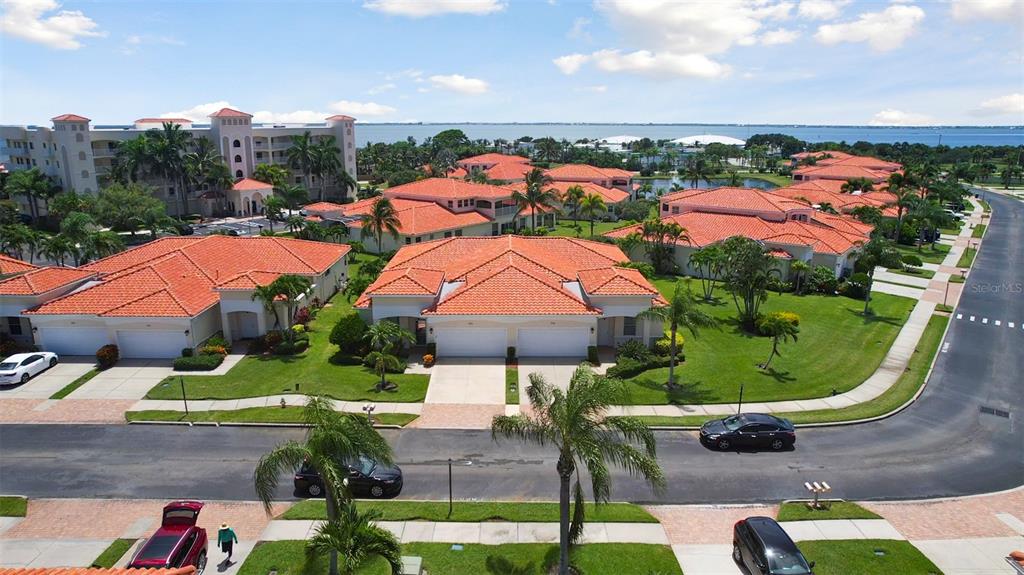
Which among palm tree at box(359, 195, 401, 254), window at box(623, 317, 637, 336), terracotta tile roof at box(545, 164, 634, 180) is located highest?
terracotta tile roof at box(545, 164, 634, 180)

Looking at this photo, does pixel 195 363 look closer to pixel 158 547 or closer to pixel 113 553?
pixel 113 553

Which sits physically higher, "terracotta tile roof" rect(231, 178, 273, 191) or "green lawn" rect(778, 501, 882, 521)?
"terracotta tile roof" rect(231, 178, 273, 191)

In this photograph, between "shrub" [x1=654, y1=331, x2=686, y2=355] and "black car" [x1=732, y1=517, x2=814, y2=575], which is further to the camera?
"shrub" [x1=654, y1=331, x2=686, y2=355]

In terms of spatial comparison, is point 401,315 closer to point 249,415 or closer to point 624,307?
point 249,415

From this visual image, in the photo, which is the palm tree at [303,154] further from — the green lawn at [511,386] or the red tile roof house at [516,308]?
the green lawn at [511,386]

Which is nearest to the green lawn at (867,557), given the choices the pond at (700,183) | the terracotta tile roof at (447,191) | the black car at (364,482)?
the black car at (364,482)

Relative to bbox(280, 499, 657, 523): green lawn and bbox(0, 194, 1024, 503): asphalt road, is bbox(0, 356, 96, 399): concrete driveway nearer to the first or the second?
bbox(0, 194, 1024, 503): asphalt road

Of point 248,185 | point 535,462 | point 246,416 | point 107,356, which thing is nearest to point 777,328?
point 535,462

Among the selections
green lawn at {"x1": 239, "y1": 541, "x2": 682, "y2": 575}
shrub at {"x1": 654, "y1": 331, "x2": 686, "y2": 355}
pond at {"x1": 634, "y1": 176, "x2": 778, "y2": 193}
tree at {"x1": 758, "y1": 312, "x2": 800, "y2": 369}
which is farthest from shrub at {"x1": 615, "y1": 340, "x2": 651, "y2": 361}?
pond at {"x1": 634, "y1": 176, "x2": 778, "y2": 193}
